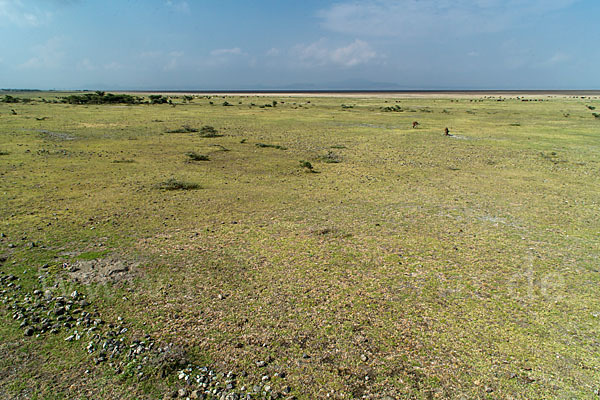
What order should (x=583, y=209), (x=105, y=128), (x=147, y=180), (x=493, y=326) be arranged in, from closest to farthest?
(x=493, y=326), (x=583, y=209), (x=147, y=180), (x=105, y=128)

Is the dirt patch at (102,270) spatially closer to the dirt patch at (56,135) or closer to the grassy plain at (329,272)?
the grassy plain at (329,272)

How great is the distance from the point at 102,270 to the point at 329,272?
422 cm

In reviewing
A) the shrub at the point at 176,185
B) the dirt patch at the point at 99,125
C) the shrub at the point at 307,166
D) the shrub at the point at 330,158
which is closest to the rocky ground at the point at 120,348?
the shrub at the point at 176,185

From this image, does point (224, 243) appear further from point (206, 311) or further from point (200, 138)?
point (200, 138)

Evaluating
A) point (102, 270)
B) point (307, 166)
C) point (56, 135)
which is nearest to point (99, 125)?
point (56, 135)

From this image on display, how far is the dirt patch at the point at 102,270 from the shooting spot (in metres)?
6.07

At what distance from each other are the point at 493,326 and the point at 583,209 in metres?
7.50

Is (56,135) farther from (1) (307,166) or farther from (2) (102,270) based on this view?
(2) (102,270)

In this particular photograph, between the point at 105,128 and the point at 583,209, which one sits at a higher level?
the point at 105,128

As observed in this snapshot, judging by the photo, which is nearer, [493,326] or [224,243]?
[493,326]

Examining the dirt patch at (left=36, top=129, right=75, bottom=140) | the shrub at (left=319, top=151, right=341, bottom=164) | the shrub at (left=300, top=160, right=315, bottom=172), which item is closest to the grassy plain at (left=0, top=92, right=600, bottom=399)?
the shrub at (left=300, top=160, right=315, bottom=172)

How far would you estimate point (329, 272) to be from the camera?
639 cm

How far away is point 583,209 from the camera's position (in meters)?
9.94

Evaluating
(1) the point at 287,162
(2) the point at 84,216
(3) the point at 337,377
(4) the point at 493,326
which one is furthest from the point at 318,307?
(1) the point at 287,162
